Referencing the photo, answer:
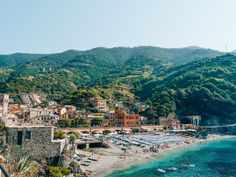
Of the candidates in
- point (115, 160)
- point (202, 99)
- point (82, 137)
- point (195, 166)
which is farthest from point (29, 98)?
point (195, 166)

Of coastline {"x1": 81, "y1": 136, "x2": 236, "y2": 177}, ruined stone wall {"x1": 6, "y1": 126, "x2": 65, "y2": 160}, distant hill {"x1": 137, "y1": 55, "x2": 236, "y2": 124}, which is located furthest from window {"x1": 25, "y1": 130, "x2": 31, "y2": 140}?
distant hill {"x1": 137, "y1": 55, "x2": 236, "y2": 124}

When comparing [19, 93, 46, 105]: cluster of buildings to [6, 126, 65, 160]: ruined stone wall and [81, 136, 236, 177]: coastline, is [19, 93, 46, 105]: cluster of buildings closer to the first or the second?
[81, 136, 236, 177]: coastline

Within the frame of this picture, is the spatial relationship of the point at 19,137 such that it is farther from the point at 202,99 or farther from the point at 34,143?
the point at 202,99

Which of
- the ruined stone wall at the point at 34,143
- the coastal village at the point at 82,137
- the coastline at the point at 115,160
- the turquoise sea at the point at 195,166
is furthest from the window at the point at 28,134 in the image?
the turquoise sea at the point at 195,166

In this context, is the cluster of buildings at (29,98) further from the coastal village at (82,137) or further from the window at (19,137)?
the window at (19,137)

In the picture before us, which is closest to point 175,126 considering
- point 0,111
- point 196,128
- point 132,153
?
point 196,128
